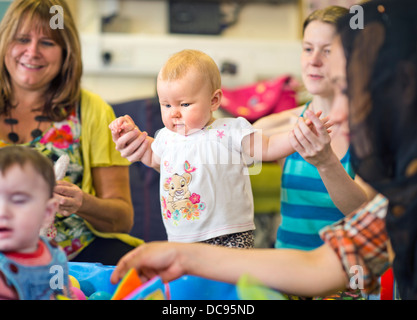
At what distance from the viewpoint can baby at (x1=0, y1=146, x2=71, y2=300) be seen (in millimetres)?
662

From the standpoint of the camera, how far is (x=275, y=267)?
0.74 m

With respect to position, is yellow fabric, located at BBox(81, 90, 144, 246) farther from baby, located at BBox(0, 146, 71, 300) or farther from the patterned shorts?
baby, located at BBox(0, 146, 71, 300)

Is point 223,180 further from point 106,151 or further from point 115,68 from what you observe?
point 115,68

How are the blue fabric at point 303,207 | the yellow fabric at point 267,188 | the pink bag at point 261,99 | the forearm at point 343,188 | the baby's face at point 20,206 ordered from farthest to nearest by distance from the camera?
the pink bag at point 261,99 → the yellow fabric at point 267,188 → the blue fabric at point 303,207 → the forearm at point 343,188 → the baby's face at point 20,206

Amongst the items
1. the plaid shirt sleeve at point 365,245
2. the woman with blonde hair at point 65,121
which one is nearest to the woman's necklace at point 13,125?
the woman with blonde hair at point 65,121

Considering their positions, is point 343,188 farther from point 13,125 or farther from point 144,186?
point 144,186

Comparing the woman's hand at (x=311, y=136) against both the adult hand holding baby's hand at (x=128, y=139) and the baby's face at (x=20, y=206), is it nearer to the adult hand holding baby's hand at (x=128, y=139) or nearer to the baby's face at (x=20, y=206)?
the adult hand holding baby's hand at (x=128, y=139)

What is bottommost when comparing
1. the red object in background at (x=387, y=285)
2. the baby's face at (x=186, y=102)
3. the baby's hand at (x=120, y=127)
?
the red object in background at (x=387, y=285)

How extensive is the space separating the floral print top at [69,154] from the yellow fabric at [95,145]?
1cm

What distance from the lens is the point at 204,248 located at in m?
0.76

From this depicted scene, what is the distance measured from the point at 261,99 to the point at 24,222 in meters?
2.06

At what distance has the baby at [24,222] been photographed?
66cm

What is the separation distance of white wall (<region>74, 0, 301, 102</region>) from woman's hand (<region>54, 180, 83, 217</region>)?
1942 mm
